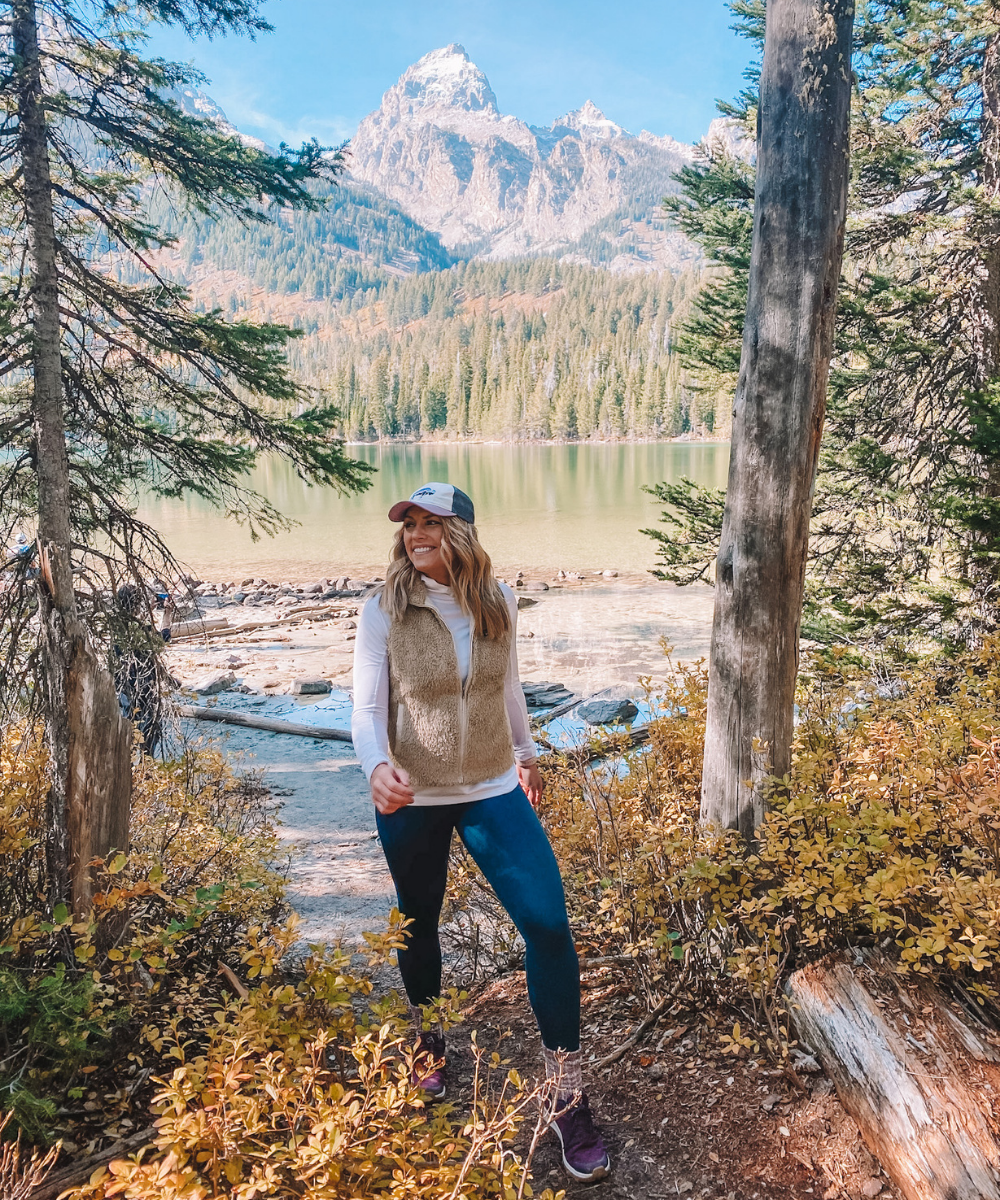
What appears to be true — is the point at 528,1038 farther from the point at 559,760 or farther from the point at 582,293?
the point at 582,293

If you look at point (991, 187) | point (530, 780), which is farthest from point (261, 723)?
point (991, 187)

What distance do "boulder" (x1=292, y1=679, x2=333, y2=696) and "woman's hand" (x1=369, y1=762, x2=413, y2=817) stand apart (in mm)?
10062

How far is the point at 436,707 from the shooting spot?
7.78 feet

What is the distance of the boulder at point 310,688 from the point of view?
1201 centimetres

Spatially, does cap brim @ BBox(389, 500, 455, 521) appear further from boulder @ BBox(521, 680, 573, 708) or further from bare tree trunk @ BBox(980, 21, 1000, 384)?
boulder @ BBox(521, 680, 573, 708)

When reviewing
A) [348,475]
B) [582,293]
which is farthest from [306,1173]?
[582,293]

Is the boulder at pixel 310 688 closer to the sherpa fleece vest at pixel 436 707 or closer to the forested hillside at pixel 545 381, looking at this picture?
the sherpa fleece vest at pixel 436 707

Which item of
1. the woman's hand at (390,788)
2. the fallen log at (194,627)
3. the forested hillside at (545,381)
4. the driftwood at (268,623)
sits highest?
the forested hillside at (545,381)

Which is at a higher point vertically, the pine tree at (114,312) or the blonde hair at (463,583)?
the pine tree at (114,312)

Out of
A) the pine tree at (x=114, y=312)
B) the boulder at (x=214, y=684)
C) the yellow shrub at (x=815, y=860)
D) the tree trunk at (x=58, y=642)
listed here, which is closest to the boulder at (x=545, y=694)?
the boulder at (x=214, y=684)

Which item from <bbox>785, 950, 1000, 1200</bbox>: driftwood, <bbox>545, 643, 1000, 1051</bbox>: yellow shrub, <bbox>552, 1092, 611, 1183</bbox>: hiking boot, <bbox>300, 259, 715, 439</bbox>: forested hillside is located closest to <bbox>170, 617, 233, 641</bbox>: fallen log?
<bbox>545, 643, 1000, 1051</bbox>: yellow shrub

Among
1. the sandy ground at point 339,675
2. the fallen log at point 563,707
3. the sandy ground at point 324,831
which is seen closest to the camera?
the sandy ground at point 324,831

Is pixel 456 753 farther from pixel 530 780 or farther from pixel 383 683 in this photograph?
pixel 530 780

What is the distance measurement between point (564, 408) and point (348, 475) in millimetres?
104744
